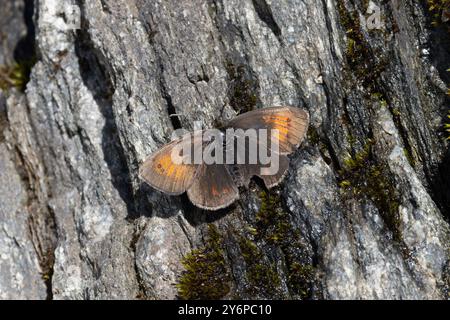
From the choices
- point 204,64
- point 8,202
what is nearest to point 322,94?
point 204,64

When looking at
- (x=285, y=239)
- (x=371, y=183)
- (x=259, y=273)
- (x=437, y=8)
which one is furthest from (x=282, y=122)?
(x=437, y=8)

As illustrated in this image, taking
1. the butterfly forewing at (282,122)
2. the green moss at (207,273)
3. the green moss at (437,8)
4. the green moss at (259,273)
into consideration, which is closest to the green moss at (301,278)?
the green moss at (259,273)

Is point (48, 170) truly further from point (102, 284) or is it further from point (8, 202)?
point (102, 284)

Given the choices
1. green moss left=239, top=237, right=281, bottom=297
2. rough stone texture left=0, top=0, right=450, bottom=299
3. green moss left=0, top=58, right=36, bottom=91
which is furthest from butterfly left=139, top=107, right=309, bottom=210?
green moss left=0, top=58, right=36, bottom=91

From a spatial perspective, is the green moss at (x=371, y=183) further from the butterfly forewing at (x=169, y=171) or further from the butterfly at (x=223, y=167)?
the butterfly forewing at (x=169, y=171)

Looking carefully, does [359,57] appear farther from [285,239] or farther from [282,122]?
[285,239]
